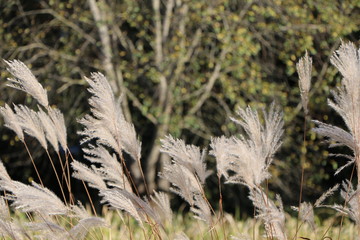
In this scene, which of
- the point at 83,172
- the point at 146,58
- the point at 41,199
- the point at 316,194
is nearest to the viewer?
the point at 41,199

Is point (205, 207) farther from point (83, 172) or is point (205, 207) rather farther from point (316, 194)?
point (316, 194)

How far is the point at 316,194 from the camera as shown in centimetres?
920

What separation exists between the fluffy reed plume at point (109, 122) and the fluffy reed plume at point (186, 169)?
0.13m

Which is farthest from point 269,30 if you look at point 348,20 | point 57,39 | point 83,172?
point 83,172

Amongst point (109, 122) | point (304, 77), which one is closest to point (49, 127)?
point (109, 122)

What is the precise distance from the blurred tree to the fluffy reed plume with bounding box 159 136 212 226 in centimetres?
532

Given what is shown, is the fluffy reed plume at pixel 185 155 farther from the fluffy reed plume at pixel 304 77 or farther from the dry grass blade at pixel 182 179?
the fluffy reed plume at pixel 304 77

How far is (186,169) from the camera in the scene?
2.48m

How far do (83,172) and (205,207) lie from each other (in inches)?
19.4

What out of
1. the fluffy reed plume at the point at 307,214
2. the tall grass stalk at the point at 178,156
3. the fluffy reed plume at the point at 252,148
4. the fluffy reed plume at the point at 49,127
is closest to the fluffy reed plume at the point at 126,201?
the tall grass stalk at the point at 178,156

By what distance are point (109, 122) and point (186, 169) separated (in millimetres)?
354

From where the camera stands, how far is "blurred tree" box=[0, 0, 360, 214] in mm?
7973

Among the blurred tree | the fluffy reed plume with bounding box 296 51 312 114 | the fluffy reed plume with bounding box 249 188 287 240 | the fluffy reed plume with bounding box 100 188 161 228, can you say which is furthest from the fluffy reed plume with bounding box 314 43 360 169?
the blurred tree

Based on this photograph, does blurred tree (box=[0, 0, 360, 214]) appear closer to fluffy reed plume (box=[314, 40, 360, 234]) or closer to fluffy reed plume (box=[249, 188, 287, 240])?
fluffy reed plume (box=[249, 188, 287, 240])
